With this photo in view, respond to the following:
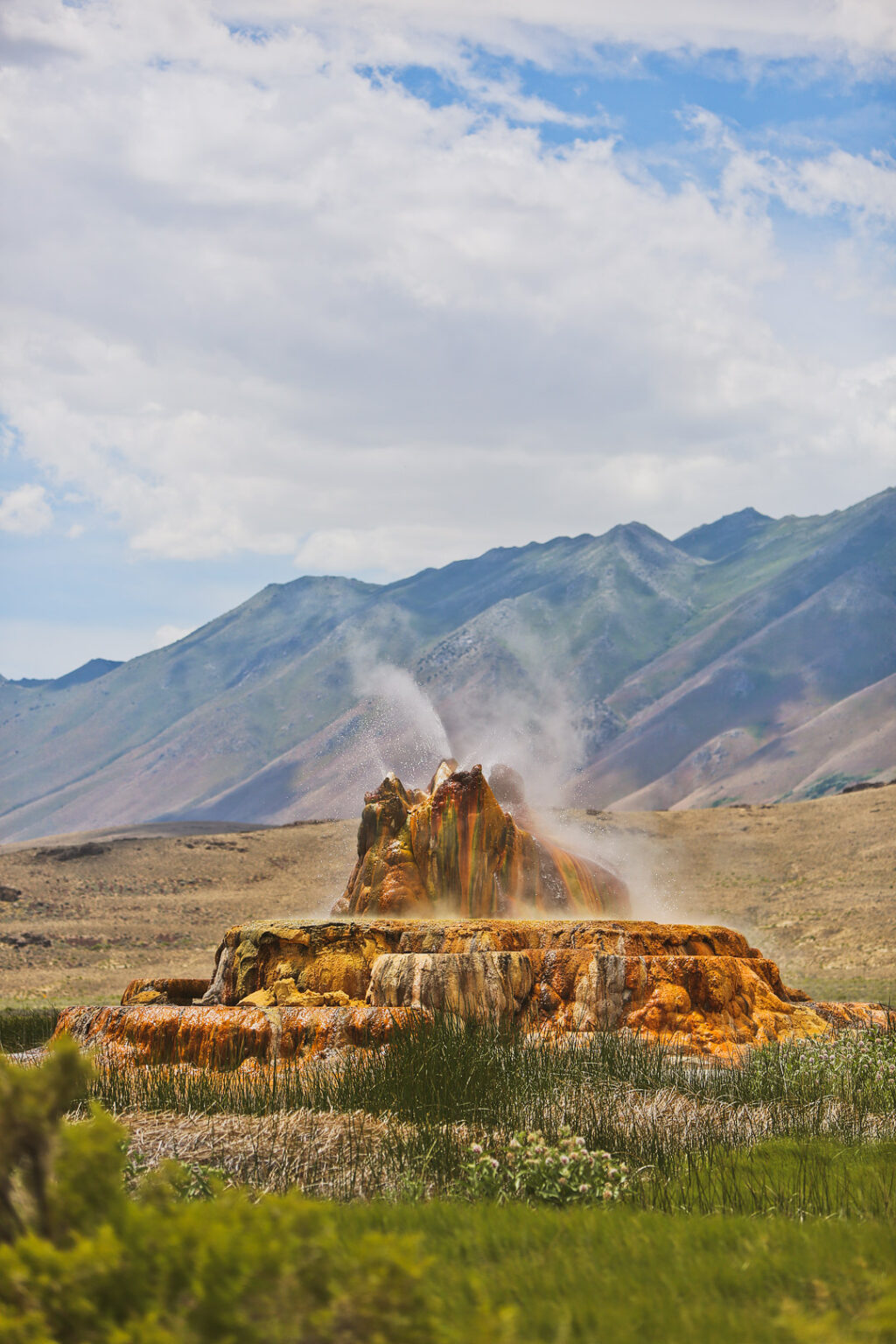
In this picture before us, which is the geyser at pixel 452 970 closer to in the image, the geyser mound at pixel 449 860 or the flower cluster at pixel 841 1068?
the geyser mound at pixel 449 860

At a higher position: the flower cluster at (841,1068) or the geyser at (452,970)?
the geyser at (452,970)

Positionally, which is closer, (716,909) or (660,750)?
(716,909)

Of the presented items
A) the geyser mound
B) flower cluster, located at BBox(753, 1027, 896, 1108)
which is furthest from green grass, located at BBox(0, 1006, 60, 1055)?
flower cluster, located at BBox(753, 1027, 896, 1108)

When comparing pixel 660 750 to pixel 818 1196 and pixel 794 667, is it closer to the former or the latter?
pixel 794 667

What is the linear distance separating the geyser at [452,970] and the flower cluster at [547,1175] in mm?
3072

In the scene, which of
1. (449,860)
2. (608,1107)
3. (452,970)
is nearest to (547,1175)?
(608,1107)

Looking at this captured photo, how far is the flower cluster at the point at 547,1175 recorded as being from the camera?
17.9 ft

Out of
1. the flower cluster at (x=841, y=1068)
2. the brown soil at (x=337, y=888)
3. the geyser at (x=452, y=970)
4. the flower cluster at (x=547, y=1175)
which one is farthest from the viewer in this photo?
the brown soil at (x=337, y=888)

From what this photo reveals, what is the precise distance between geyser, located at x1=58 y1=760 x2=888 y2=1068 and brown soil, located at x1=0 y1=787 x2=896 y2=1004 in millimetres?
7964

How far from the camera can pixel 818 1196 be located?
5613 mm

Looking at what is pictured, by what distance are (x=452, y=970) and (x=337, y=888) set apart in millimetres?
40201

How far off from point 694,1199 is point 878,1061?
380cm

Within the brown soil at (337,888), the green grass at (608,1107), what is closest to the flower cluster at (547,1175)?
the green grass at (608,1107)

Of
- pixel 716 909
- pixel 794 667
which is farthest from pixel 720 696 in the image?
pixel 716 909
